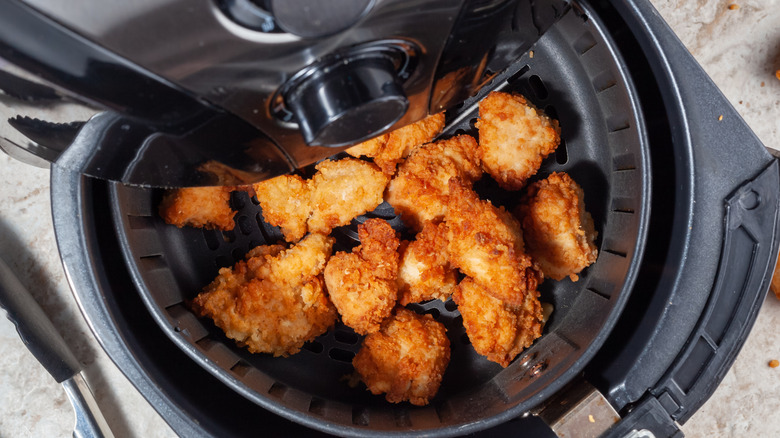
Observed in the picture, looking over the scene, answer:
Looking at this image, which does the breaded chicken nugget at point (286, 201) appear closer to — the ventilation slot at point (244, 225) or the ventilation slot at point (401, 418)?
the ventilation slot at point (244, 225)

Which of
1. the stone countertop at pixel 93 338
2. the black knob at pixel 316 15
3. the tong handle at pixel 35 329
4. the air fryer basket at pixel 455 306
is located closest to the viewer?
the black knob at pixel 316 15

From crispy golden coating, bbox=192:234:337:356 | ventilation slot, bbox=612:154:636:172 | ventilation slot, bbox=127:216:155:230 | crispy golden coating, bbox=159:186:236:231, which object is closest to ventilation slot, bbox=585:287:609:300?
ventilation slot, bbox=612:154:636:172

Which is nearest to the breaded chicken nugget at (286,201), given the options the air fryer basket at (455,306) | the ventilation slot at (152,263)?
the air fryer basket at (455,306)

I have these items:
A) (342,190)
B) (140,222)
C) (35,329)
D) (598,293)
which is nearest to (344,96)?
(342,190)

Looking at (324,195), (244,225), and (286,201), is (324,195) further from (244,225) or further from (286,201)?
(244,225)

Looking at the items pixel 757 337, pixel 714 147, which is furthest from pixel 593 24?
pixel 757 337

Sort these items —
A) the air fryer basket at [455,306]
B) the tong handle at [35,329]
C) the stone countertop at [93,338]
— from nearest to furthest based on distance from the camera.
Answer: the air fryer basket at [455,306], the tong handle at [35,329], the stone countertop at [93,338]

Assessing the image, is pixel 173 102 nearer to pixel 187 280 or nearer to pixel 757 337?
pixel 187 280
